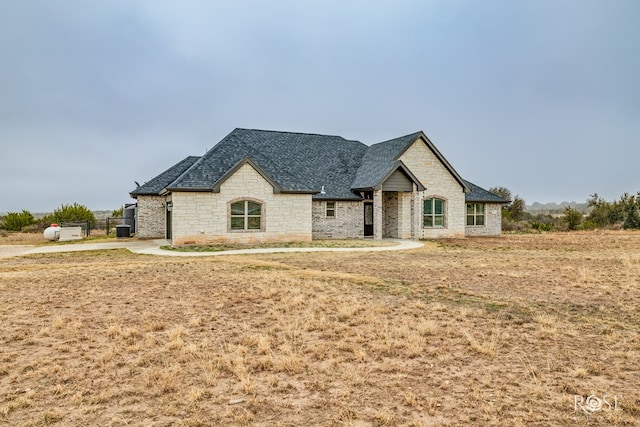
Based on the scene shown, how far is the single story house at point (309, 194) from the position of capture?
2228 cm

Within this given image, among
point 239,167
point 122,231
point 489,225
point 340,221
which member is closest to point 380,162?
point 340,221

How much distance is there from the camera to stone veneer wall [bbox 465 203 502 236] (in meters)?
31.5

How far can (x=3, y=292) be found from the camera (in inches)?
408

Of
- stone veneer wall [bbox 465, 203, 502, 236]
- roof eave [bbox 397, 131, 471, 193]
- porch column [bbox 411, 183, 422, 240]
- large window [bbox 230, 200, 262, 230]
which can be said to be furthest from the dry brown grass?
stone veneer wall [bbox 465, 203, 502, 236]

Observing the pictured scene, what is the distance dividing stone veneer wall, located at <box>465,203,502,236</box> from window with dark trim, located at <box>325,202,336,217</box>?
11106 mm

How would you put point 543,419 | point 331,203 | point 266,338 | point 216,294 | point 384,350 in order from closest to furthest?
point 543,419
point 384,350
point 266,338
point 216,294
point 331,203

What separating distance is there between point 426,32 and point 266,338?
32900mm

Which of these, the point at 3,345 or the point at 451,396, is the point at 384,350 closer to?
the point at 451,396

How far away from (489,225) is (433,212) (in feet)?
21.0

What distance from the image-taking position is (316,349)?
610cm

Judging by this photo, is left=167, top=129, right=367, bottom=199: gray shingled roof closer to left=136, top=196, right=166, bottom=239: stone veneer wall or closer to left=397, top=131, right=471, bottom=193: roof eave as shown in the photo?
left=397, top=131, right=471, bottom=193: roof eave

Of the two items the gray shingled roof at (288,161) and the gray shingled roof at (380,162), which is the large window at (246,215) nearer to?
the gray shingled roof at (288,161)

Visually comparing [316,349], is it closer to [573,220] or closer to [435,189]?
[435,189]

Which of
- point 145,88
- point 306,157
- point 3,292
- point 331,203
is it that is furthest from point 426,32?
point 3,292
